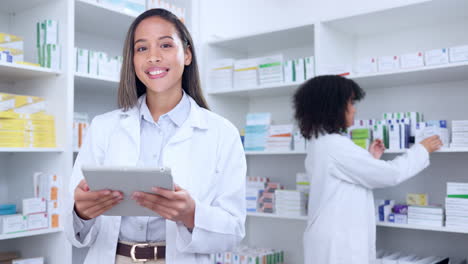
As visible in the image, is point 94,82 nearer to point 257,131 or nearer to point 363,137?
point 257,131

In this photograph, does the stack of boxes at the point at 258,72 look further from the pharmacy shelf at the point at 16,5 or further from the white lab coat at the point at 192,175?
the white lab coat at the point at 192,175

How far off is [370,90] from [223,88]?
1134 millimetres

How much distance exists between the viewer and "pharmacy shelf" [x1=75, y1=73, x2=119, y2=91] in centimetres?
289

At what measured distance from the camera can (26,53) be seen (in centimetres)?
287

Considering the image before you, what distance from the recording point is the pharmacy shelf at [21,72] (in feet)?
8.27

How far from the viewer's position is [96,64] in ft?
9.76

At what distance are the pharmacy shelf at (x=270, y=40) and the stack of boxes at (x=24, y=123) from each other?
1575 mm

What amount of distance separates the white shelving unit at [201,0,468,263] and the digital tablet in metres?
2.02

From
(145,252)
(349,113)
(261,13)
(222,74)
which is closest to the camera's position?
(145,252)

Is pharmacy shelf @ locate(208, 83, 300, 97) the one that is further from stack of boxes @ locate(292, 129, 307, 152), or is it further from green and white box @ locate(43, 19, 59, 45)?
green and white box @ locate(43, 19, 59, 45)

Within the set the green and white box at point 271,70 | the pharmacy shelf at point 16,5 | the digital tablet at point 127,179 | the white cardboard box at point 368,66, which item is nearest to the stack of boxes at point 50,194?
the pharmacy shelf at point 16,5

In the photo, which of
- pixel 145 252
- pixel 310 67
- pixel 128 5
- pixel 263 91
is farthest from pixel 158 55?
pixel 263 91

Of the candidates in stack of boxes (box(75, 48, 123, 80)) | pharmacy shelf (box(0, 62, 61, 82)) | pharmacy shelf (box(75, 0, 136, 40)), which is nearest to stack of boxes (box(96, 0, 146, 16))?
pharmacy shelf (box(75, 0, 136, 40))

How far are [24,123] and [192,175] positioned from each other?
4.91 ft
